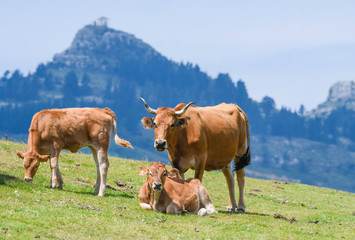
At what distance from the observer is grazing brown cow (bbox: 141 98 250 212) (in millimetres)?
18906

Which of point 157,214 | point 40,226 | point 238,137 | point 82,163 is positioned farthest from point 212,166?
point 82,163

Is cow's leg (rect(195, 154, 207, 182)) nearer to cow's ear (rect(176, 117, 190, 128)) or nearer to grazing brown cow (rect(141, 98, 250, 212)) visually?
grazing brown cow (rect(141, 98, 250, 212))

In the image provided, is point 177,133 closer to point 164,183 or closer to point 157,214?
point 164,183

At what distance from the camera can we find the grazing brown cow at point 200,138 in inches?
744

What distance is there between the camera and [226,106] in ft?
77.2

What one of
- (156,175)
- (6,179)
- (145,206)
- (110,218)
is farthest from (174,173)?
(6,179)

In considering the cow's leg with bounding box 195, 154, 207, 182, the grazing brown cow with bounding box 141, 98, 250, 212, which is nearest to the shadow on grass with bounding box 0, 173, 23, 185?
the grazing brown cow with bounding box 141, 98, 250, 212

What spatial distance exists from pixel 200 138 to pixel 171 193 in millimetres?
2510

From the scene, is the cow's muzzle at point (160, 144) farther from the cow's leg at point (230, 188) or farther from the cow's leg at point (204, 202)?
the cow's leg at point (230, 188)

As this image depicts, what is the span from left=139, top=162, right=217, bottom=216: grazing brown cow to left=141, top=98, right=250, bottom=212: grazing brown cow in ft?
2.55

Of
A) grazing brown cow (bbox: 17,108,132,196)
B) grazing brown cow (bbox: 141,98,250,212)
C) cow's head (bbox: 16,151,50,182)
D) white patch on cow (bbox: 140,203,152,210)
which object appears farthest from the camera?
grazing brown cow (bbox: 17,108,132,196)

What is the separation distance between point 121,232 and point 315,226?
7682 millimetres

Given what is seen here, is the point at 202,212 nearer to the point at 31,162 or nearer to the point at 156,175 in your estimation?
the point at 156,175

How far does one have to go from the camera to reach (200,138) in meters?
19.5
